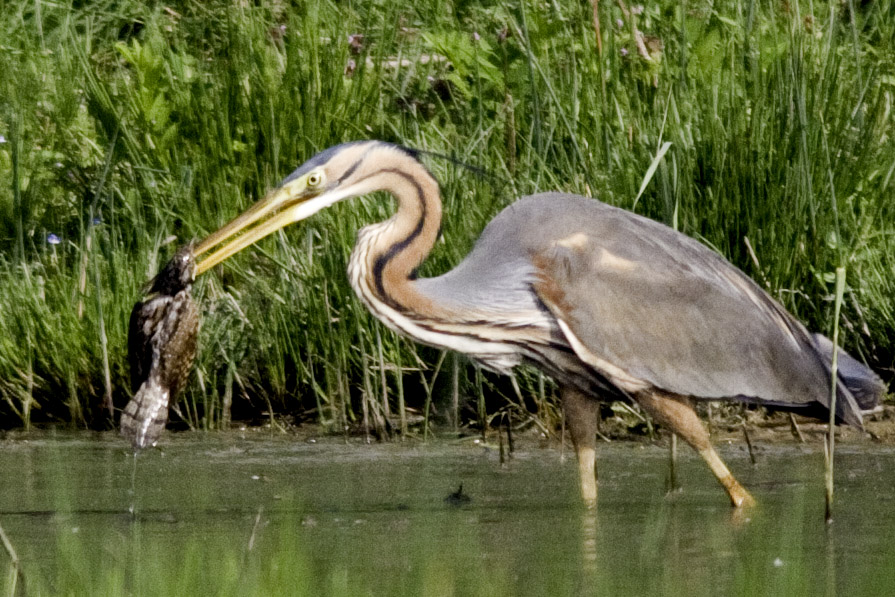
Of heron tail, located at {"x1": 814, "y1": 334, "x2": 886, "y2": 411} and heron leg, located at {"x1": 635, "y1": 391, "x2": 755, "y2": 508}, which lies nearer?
heron leg, located at {"x1": 635, "y1": 391, "x2": 755, "y2": 508}

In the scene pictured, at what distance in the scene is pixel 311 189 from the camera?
4938 millimetres

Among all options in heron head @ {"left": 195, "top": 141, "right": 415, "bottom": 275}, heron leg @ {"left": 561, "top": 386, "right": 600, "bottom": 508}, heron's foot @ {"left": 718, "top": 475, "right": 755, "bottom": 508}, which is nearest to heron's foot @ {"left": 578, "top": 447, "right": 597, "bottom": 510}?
heron leg @ {"left": 561, "top": 386, "right": 600, "bottom": 508}

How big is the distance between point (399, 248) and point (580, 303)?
57 centimetres

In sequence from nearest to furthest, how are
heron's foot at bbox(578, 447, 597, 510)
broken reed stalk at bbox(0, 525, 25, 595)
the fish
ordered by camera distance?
1. broken reed stalk at bbox(0, 525, 25, 595)
2. the fish
3. heron's foot at bbox(578, 447, 597, 510)

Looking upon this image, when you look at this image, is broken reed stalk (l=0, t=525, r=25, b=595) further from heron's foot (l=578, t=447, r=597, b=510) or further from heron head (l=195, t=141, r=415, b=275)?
heron's foot (l=578, t=447, r=597, b=510)

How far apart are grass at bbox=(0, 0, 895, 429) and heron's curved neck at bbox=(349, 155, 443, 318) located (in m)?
0.66

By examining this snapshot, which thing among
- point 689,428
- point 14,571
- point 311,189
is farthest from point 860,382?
point 14,571

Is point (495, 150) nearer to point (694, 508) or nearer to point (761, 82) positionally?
point (761, 82)

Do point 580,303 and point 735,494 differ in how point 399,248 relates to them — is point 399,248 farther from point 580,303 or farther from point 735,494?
point 735,494

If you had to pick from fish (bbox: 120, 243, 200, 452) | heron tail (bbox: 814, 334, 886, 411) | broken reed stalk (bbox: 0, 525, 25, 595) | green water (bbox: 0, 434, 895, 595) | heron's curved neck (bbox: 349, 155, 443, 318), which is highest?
heron's curved neck (bbox: 349, 155, 443, 318)

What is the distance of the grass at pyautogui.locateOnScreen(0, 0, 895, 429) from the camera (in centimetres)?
584

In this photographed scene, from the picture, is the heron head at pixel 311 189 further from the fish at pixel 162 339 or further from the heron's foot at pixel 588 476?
the heron's foot at pixel 588 476

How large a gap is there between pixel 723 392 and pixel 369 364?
57.7 inches

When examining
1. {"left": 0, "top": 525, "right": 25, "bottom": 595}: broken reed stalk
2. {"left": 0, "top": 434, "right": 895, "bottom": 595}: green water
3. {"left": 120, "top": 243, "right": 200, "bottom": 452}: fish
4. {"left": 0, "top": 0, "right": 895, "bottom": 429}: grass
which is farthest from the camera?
{"left": 0, "top": 0, "right": 895, "bottom": 429}: grass
